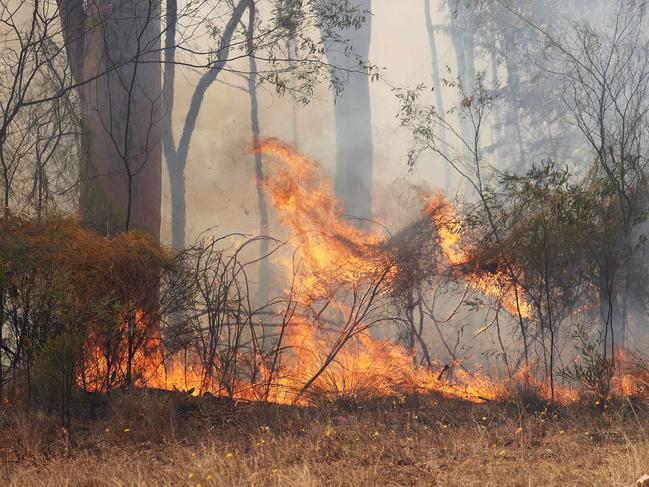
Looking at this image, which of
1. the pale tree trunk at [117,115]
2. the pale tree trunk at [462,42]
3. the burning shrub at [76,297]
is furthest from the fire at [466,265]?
the pale tree trunk at [462,42]

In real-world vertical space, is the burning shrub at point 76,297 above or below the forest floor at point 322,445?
above

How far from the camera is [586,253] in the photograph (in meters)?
9.57

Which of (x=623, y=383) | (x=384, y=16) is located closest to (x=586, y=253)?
(x=623, y=383)

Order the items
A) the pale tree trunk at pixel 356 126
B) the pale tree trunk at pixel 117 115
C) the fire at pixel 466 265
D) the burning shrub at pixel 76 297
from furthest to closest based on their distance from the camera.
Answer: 1. the pale tree trunk at pixel 356 126
2. the pale tree trunk at pixel 117 115
3. the fire at pixel 466 265
4. the burning shrub at pixel 76 297

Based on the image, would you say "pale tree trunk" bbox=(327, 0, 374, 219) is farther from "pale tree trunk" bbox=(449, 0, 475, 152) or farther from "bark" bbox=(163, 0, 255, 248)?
"pale tree trunk" bbox=(449, 0, 475, 152)

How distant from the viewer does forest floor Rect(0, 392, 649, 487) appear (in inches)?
192

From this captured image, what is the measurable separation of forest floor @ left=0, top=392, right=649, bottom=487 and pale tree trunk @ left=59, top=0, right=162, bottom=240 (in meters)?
3.95

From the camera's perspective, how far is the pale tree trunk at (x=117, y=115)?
10539 mm

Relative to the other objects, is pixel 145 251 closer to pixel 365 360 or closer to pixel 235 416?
pixel 235 416

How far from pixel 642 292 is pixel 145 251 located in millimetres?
7609

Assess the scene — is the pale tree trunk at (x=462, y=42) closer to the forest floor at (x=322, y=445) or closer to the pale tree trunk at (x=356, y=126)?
the pale tree trunk at (x=356, y=126)

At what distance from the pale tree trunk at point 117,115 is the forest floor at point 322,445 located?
155 inches

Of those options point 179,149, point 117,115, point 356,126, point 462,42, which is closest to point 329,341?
point 117,115

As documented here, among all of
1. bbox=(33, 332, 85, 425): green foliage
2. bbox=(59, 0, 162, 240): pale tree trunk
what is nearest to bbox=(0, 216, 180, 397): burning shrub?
bbox=(33, 332, 85, 425): green foliage
